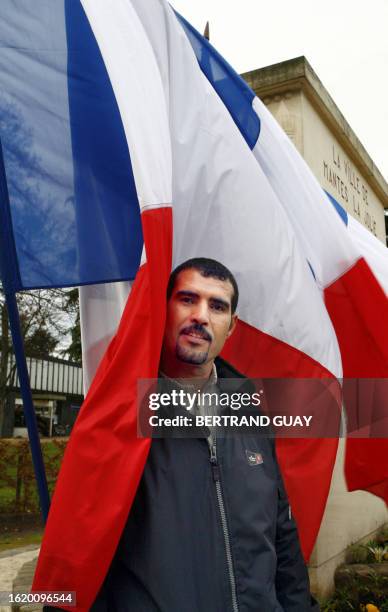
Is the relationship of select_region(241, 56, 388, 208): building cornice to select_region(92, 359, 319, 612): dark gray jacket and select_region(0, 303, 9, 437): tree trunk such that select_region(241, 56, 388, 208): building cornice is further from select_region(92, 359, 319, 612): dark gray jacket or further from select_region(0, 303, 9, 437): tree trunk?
select_region(0, 303, 9, 437): tree trunk

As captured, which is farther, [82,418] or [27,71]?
[27,71]

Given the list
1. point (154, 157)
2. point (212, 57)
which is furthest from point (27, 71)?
point (212, 57)

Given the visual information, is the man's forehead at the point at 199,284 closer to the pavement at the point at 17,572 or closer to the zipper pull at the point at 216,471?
the zipper pull at the point at 216,471

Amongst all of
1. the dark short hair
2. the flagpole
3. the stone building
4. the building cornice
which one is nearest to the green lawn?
Answer: the stone building

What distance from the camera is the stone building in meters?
3.96

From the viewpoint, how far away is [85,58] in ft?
7.80

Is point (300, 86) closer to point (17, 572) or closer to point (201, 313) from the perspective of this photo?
point (201, 313)

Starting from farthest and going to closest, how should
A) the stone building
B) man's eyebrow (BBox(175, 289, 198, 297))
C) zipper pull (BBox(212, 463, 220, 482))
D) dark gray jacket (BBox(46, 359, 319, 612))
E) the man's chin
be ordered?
the stone building → man's eyebrow (BBox(175, 289, 198, 297)) → the man's chin → zipper pull (BBox(212, 463, 220, 482)) → dark gray jacket (BBox(46, 359, 319, 612))

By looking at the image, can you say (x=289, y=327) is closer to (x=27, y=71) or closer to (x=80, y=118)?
(x=80, y=118)

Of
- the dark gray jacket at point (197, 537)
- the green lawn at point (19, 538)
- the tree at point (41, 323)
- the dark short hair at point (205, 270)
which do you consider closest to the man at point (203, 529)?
the dark gray jacket at point (197, 537)

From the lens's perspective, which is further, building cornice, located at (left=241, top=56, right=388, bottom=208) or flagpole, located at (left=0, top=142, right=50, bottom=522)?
building cornice, located at (left=241, top=56, right=388, bottom=208)

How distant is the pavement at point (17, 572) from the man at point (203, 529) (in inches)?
65.2

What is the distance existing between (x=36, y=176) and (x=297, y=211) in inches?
50.4

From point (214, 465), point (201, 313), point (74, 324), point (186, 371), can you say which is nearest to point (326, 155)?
point (201, 313)
